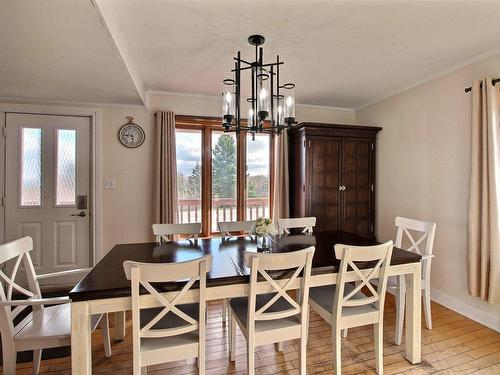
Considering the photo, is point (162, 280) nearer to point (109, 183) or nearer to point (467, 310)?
point (109, 183)

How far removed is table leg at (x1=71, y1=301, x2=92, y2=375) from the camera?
4.42 feet

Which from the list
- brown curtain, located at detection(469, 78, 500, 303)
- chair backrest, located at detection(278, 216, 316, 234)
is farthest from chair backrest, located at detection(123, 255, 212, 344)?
brown curtain, located at detection(469, 78, 500, 303)

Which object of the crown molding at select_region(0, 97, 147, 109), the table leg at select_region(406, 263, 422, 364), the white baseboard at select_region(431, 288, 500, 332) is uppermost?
the crown molding at select_region(0, 97, 147, 109)

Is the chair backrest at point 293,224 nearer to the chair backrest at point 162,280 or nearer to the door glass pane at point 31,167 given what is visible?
the chair backrest at point 162,280

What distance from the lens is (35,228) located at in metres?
3.15

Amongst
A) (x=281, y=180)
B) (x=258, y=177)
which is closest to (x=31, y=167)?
(x=258, y=177)

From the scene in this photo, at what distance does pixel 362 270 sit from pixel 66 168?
3.41 m

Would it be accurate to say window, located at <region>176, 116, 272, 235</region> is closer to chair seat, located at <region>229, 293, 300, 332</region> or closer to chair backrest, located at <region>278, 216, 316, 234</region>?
chair backrest, located at <region>278, 216, 316, 234</region>

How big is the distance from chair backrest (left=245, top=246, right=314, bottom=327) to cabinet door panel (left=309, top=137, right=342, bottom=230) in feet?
6.28

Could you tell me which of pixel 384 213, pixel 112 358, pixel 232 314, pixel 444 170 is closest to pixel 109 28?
pixel 232 314

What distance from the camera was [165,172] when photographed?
3.33 m

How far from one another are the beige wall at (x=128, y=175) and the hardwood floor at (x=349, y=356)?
1.29 m

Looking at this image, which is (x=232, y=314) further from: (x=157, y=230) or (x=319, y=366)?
(x=157, y=230)

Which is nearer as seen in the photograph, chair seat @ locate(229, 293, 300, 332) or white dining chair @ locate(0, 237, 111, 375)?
white dining chair @ locate(0, 237, 111, 375)
